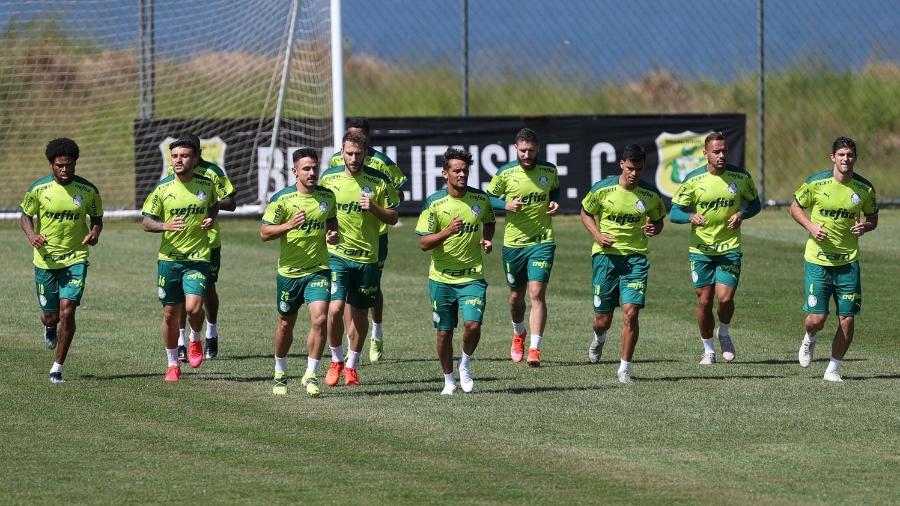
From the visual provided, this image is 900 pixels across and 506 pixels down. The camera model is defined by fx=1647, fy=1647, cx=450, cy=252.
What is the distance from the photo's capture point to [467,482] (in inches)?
415

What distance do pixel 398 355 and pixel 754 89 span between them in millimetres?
24049

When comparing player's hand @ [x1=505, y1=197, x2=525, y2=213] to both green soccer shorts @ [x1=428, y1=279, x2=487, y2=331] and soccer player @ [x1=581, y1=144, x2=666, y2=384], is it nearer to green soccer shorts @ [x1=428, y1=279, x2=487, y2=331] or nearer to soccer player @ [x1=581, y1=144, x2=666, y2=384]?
soccer player @ [x1=581, y1=144, x2=666, y2=384]

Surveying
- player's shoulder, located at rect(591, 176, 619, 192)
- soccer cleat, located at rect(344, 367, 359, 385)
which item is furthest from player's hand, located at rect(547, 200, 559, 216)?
soccer cleat, located at rect(344, 367, 359, 385)

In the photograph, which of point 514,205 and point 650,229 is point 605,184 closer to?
point 650,229

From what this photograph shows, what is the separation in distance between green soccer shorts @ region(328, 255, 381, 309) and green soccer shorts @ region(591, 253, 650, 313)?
220 cm

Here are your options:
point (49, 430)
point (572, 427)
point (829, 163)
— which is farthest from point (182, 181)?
point (829, 163)

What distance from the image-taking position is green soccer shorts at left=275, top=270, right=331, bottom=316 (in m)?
14.0

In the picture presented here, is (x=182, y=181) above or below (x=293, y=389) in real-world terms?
above

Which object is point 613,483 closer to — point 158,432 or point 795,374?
point 158,432

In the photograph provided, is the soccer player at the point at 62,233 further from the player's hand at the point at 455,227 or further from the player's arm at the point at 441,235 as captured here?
the player's hand at the point at 455,227

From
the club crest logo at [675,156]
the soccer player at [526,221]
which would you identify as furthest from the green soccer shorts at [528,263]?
the club crest logo at [675,156]

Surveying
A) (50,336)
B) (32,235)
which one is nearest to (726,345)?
(50,336)

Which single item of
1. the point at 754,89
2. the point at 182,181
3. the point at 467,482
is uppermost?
the point at 754,89

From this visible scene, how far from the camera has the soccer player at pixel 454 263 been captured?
45.6ft
